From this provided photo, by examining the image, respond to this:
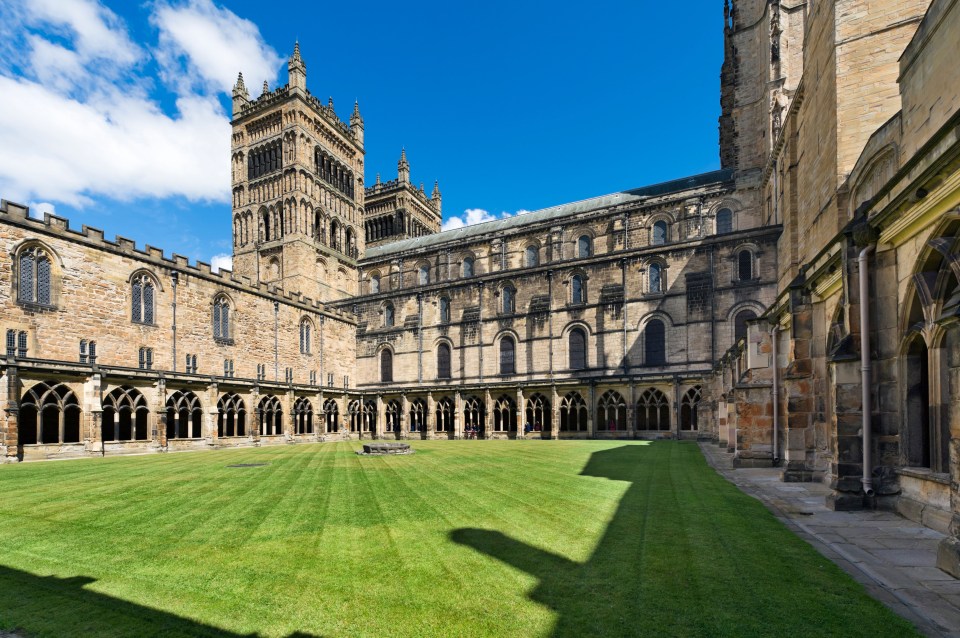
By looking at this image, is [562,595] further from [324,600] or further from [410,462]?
[410,462]

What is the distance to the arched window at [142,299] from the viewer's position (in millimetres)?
27141

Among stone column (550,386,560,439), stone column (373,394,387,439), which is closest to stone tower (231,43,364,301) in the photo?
stone column (373,394,387,439)

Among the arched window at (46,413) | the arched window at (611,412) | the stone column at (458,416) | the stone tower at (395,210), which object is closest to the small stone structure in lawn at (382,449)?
the arched window at (46,413)

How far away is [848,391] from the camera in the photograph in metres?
8.57

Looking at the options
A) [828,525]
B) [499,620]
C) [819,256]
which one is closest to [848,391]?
[828,525]

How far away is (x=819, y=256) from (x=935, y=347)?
4423 mm

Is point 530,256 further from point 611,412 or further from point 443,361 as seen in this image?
point 611,412

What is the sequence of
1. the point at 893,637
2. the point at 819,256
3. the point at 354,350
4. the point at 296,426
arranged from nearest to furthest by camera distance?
the point at 893,637 → the point at 819,256 → the point at 296,426 → the point at 354,350

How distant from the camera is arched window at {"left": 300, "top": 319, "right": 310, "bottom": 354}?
126 feet

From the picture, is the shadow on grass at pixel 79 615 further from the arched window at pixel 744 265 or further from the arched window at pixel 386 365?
the arched window at pixel 386 365

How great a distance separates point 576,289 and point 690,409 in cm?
1172

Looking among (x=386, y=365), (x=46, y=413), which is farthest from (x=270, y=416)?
(x=386, y=365)

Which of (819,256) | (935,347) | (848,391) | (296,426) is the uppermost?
(819,256)

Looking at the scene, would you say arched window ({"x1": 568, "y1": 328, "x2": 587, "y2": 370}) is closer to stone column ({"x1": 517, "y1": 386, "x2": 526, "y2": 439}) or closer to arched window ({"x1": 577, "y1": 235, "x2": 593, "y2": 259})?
stone column ({"x1": 517, "y1": 386, "x2": 526, "y2": 439})
